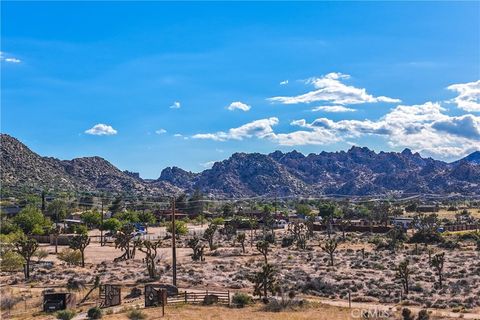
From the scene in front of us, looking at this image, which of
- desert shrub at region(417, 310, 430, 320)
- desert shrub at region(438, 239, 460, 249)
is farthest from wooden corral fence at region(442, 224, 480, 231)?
desert shrub at region(417, 310, 430, 320)

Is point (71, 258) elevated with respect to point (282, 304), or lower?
elevated

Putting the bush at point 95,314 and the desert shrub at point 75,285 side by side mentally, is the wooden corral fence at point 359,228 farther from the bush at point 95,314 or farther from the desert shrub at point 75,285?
the bush at point 95,314

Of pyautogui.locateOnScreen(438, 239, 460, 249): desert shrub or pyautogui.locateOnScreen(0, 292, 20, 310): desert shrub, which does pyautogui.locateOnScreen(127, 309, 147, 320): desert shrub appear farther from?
pyautogui.locateOnScreen(438, 239, 460, 249): desert shrub

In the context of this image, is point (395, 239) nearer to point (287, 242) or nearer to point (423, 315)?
point (287, 242)

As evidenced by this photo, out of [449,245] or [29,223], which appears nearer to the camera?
[449,245]

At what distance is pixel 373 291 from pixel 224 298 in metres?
12.6

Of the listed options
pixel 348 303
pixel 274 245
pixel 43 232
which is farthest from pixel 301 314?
pixel 43 232

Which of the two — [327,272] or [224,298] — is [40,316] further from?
[327,272]

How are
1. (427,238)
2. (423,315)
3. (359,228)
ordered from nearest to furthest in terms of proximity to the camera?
(423,315), (427,238), (359,228)

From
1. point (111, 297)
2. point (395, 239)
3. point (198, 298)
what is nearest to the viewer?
point (111, 297)

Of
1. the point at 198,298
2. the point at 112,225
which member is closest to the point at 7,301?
the point at 198,298

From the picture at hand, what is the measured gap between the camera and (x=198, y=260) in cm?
6638

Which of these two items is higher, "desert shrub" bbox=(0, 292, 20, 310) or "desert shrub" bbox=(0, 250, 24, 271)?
"desert shrub" bbox=(0, 250, 24, 271)

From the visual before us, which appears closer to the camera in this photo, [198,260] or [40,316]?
[40,316]
